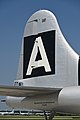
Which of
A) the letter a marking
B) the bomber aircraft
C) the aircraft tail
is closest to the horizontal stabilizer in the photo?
the bomber aircraft

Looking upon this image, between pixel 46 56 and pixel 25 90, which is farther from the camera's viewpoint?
pixel 46 56

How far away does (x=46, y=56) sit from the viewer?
19.1 metres

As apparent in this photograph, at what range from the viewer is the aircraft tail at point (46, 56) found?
17922mm

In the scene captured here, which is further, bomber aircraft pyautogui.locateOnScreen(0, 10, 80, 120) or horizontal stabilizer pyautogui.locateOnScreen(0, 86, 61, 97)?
bomber aircraft pyautogui.locateOnScreen(0, 10, 80, 120)

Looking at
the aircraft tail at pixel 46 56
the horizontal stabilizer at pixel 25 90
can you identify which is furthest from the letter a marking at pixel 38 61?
the horizontal stabilizer at pixel 25 90

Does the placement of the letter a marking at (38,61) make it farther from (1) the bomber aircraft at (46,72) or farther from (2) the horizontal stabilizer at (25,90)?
(2) the horizontal stabilizer at (25,90)

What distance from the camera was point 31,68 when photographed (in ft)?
65.4

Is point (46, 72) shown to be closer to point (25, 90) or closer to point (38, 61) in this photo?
point (38, 61)

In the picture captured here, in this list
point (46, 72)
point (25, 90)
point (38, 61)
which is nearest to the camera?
point (25, 90)

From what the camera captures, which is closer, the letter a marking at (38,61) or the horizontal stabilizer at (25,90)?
the horizontal stabilizer at (25,90)

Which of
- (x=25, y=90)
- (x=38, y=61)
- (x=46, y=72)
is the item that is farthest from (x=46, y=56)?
(x=25, y=90)

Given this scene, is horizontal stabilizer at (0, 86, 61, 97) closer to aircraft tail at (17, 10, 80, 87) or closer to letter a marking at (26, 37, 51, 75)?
aircraft tail at (17, 10, 80, 87)

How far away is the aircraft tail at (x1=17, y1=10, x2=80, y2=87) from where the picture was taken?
1792 centimetres

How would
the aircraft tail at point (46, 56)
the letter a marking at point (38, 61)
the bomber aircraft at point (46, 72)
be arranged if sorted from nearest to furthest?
the bomber aircraft at point (46, 72) < the aircraft tail at point (46, 56) < the letter a marking at point (38, 61)
